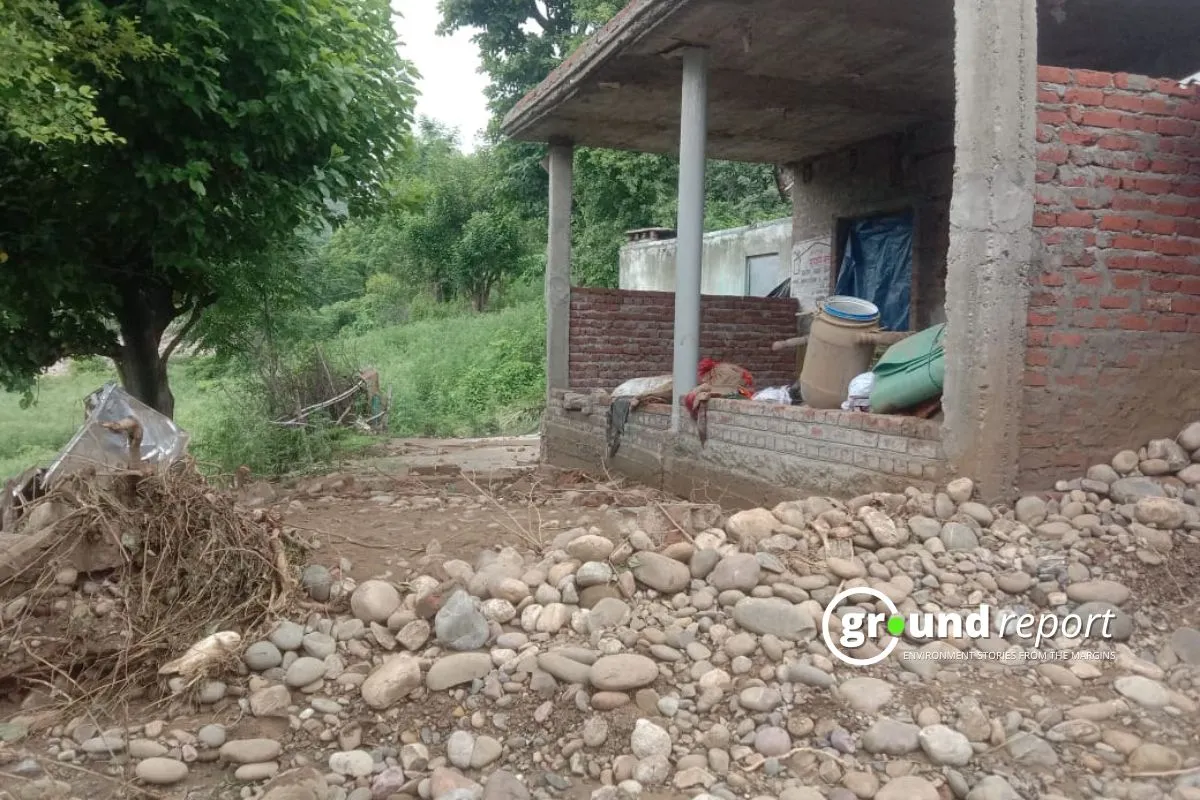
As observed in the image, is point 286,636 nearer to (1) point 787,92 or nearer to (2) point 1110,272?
(2) point 1110,272

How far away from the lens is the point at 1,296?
5.38m

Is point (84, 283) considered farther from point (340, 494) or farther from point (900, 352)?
point (900, 352)

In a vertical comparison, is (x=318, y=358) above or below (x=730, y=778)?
above

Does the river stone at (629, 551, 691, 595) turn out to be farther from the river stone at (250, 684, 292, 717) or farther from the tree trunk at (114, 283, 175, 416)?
the tree trunk at (114, 283, 175, 416)

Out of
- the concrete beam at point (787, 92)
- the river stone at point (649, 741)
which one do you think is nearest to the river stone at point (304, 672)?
the river stone at point (649, 741)

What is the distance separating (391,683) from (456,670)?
0.21m

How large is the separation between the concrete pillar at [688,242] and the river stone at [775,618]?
107 inches

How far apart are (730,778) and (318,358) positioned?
9.49m

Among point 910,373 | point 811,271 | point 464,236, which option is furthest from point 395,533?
point 464,236

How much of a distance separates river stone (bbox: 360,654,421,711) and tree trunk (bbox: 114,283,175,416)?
201 inches

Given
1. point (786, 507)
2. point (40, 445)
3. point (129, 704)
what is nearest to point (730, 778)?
point (786, 507)

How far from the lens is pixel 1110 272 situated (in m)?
3.62

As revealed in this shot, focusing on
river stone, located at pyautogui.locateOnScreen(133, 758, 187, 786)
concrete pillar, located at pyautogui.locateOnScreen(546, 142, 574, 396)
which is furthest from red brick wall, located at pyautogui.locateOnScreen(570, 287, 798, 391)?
river stone, located at pyautogui.locateOnScreen(133, 758, 187, 786)

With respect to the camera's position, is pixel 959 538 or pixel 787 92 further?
pixel 787 92
